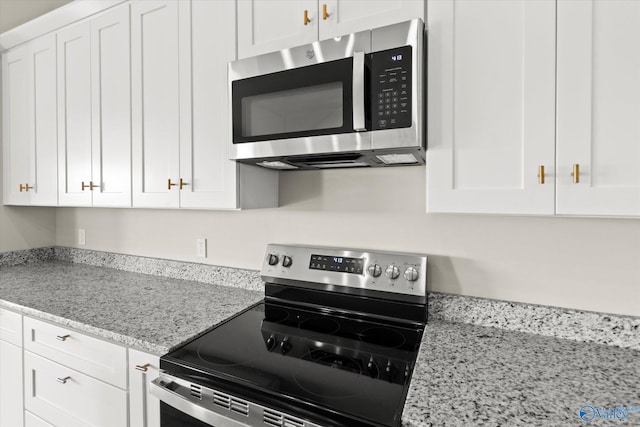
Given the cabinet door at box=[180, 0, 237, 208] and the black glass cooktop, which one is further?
the cabinet door at box=[180, 0, 237, 208]

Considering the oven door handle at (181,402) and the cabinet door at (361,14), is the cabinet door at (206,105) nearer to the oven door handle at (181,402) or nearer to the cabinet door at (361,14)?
the cabinet door at (361,14)

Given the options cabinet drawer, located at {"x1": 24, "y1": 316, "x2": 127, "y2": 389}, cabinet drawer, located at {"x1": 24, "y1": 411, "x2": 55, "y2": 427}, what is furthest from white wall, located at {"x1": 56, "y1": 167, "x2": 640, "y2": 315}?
cabinet drawer, located at {"x1": 24, "y1": 411, "x2": 55, "y2": 427}

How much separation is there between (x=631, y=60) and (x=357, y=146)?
74cm

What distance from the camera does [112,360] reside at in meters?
1.30

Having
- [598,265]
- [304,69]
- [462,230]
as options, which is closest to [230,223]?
[304,69]

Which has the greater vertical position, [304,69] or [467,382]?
[304,69]

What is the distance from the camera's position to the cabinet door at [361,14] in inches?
44.8

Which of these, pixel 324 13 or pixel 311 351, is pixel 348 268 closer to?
pixel 311 351

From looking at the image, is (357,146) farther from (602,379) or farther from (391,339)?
(602,379)

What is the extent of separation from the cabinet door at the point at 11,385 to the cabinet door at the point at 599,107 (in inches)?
93.0

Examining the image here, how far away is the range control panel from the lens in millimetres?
1381

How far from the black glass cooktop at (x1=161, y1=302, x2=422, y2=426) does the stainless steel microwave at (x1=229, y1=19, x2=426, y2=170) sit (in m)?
0.67

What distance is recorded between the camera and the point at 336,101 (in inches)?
47.2

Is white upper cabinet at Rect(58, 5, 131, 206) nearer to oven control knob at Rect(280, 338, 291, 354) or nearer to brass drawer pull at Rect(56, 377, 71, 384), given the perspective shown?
brass drawer pull at Rect(56, 377, 71, 384)
